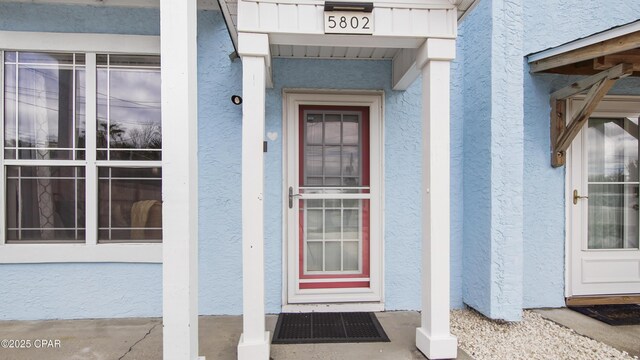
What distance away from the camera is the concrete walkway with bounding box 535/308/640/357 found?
2.70 m

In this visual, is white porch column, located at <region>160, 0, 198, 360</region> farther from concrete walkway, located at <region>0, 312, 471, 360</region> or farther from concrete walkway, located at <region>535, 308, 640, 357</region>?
concrete walkway, located at <region>535, 308, 640, 357</region>

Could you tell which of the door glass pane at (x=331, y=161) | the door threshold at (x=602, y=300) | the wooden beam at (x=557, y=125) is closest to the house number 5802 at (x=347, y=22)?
the door glass pane at (x=331, y=161)

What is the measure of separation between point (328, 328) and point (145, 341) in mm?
1549

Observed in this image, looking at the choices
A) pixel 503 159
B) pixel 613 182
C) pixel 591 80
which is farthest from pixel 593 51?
pixel 613 182

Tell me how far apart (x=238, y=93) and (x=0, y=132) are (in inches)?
89.2

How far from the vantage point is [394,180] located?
3.35m

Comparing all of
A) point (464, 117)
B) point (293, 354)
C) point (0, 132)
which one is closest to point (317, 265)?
point (293, 354)

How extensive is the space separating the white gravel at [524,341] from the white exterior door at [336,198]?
0.86 meters

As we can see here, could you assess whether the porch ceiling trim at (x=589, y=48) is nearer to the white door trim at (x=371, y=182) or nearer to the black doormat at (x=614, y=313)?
the white door trim at (x=371, y=182)

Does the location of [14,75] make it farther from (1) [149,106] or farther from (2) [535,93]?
(2) [535,93]

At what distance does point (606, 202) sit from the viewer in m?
3.63

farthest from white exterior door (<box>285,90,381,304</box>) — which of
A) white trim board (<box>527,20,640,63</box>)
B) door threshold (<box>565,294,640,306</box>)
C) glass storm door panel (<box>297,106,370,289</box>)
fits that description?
door threshold (<box>565,294,640,306</box>)

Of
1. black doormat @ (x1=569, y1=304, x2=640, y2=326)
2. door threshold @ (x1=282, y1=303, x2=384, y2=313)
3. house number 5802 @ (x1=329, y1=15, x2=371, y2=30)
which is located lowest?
black doormat @ (x1=569, y1=304, x2=640, y2=326)

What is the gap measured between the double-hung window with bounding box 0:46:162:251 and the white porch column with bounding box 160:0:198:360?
142cm
